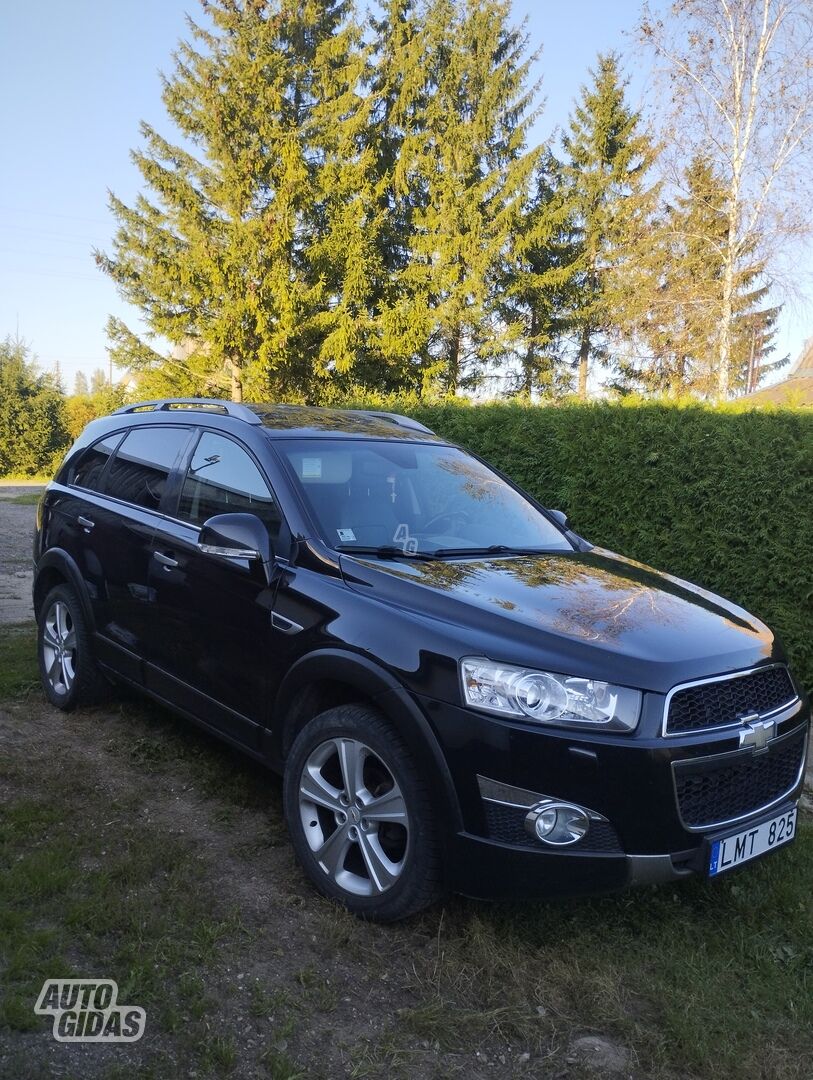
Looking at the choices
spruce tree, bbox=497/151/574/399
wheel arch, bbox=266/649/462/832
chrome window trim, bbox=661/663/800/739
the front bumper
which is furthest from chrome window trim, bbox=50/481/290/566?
spruce tree, bbox=497/151/574/399

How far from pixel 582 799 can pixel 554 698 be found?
31cm

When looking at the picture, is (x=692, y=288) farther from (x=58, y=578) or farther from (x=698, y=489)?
(x=58, y=578)

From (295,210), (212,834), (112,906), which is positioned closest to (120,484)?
(212,834)

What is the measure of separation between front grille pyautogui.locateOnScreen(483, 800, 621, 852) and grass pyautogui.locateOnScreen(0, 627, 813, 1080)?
0.45 m

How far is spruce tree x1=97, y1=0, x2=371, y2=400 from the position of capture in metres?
22.8

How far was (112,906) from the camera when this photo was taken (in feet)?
9.93

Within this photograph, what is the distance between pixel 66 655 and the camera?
5.18 m

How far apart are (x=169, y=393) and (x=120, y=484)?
2038 cm

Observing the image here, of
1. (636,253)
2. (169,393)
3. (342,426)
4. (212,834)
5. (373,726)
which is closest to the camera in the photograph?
(373,726)

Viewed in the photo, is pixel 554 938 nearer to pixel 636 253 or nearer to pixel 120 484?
pixel 120 484

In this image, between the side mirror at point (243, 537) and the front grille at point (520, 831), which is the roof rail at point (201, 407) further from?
the front grille at point (520, 831)

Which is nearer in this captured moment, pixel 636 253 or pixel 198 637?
pixel 198 637

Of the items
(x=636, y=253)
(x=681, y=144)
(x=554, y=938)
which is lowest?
(x=554, y=938)

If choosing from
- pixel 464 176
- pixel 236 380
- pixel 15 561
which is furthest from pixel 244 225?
pixel 15 561
